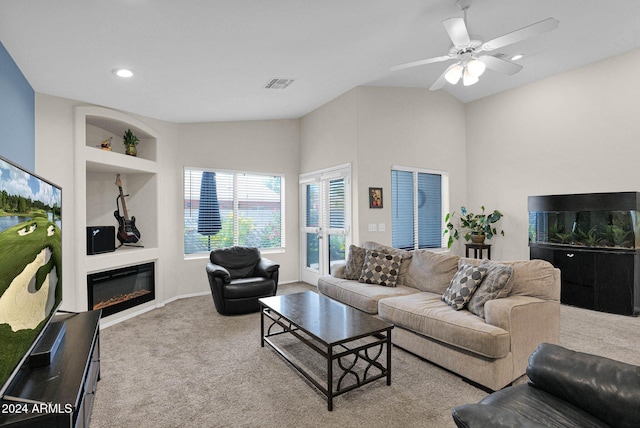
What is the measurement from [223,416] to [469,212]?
17.3 feet

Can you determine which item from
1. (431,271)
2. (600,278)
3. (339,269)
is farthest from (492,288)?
(600,278)

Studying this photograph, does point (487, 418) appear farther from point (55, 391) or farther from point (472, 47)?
point (472, 47)

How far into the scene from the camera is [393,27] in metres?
3.10

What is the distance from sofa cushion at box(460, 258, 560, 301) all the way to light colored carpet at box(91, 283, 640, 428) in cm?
87

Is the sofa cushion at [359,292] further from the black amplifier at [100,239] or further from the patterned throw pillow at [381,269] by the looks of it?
the black amplifier at [100,239]

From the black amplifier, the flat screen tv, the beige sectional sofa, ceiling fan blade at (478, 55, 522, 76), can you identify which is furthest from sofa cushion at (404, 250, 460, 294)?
the black amplifier

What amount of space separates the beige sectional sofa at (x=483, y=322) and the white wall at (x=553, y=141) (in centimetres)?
268

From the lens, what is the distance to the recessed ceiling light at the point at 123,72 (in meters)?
3.11

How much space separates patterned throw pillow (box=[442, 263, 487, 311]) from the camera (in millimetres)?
2760

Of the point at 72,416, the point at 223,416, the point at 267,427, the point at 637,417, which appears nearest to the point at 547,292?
the point at 637,417

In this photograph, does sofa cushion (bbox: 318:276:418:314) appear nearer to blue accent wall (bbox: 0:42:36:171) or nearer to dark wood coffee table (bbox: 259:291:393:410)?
dark wood coffee table (bbox: 259:291:393:410)

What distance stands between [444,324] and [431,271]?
1.01m

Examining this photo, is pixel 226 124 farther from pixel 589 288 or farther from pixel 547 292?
pixel 589 288

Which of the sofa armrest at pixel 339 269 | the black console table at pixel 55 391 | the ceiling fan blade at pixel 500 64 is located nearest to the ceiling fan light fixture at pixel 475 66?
the ceiling fan blade at pixel 500 64
